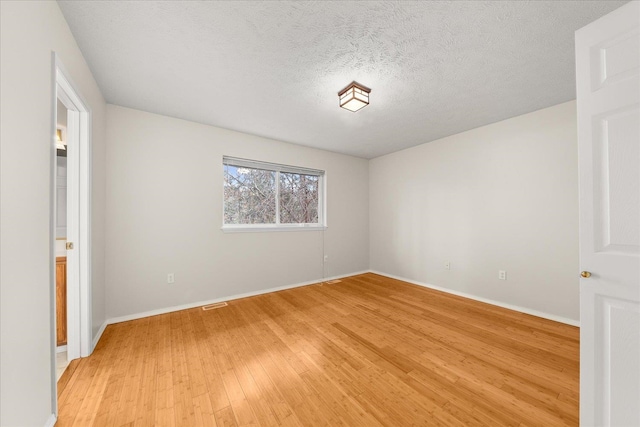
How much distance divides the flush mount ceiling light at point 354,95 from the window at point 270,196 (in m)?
1.87

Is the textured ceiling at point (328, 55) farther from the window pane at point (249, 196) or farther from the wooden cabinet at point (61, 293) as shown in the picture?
the wooden cabinet at point (61, 293)

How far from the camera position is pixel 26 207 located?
1.09m

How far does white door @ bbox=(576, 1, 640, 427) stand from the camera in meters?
0.98

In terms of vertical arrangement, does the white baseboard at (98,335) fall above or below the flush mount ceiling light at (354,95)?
below

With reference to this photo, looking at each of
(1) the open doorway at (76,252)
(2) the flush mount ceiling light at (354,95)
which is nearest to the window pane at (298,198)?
(2) the flush mount ceiling light at (354,95)

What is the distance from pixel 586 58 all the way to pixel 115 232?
4090 mm

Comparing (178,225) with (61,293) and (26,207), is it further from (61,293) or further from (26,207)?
(26,207)

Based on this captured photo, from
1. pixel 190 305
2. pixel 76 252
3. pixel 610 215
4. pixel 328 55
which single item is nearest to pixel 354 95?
pixel 328 55

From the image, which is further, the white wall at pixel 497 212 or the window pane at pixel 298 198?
the window pane at pixel 298 198

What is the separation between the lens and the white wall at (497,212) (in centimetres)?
261

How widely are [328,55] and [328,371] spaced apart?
8.26 feet

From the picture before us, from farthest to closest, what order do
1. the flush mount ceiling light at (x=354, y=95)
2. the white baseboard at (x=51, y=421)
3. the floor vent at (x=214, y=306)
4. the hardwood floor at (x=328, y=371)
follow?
1. the floor vent at (x=214, y=306)
2. the flush mount ceiling light at (x=354, y=95)
3. the hardwood floor at (x=328, y=371)
4. the white baseboard at (x=51, y=421)

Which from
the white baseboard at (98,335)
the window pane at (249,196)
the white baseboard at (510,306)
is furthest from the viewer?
the window pane at (249,196)

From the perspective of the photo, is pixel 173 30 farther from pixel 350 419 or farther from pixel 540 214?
pixel 540 214
